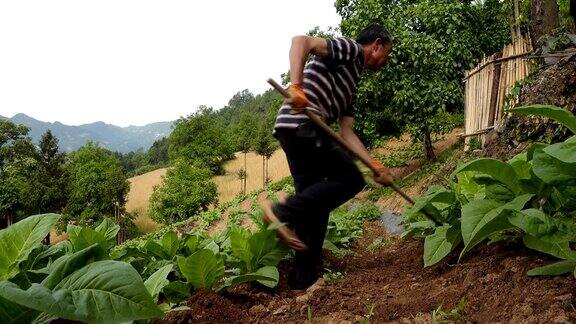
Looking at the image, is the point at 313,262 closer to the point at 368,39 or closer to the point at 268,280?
the point at 268,280

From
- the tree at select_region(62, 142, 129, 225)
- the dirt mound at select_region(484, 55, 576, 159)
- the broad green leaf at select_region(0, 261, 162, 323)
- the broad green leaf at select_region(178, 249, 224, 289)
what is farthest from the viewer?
the tree at select_region(62, 142, 129, 225)

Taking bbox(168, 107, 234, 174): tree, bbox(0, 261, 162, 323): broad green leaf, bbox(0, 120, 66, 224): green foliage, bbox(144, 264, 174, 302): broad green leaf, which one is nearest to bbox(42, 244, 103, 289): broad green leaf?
bbox(0, 261, 162, 323): broad green leaf

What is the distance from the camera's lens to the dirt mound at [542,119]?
5276 millimetres

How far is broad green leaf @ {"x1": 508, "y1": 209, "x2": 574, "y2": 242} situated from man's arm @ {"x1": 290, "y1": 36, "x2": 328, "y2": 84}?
65.7 inches

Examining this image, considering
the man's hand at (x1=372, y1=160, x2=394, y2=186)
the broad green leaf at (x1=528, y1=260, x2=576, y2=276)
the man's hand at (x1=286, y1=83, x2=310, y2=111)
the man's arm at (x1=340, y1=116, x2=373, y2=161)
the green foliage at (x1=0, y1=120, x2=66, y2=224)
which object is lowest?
the green foliage at (x1=0, y1=120, x2=66, y2=224)

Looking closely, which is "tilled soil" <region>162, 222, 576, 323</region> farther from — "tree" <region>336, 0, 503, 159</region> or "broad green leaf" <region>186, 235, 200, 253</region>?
"tree" <region>336, 0, 503, 159</region>

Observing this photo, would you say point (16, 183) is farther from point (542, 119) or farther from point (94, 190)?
point (542, 119)

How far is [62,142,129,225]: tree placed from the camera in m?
51.9

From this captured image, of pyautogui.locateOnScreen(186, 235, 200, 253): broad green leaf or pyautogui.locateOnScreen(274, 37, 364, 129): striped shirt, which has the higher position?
pyautogui.locateOnScreen(274, 37, 364, 129): striped shirt

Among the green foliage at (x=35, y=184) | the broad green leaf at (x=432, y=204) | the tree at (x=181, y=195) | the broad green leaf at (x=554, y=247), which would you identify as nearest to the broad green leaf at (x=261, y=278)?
the broad green leaf at (x=432, y=204)

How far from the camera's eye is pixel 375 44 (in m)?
3.95

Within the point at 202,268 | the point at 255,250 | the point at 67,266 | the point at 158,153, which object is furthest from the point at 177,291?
the point at 158,153

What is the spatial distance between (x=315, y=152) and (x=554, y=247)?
168 centimetres

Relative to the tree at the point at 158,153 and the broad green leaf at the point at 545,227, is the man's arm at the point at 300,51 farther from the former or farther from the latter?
the tree at the point at 158,153
